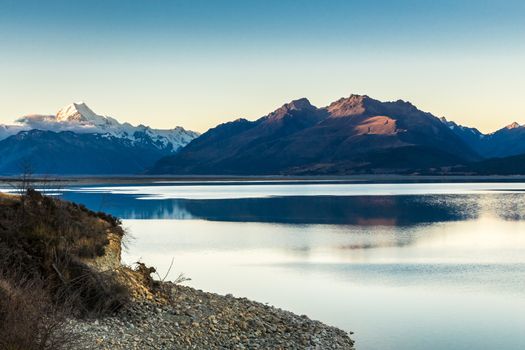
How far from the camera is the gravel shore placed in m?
19.2

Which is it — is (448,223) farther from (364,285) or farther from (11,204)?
(11,204)

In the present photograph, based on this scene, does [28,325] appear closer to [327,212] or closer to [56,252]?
[56,252]

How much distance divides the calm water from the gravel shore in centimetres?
203

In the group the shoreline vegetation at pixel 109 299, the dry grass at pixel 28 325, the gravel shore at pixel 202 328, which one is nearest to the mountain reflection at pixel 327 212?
the shoreline vegetation at pixel 109 299

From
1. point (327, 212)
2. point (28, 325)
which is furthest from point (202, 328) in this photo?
point (327, 212)

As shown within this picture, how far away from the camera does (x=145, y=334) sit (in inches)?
786

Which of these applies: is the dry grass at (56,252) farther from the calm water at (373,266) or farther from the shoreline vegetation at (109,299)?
the calm water at (373,266)

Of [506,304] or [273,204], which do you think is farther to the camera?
[273,204]

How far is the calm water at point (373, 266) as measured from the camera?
2653 centimetres

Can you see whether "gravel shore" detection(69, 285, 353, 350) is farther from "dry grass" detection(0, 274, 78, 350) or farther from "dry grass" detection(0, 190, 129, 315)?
"dry grass" detection(0, 274, 78, 350)

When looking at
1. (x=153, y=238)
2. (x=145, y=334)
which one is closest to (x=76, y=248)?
(x=145, y=334)

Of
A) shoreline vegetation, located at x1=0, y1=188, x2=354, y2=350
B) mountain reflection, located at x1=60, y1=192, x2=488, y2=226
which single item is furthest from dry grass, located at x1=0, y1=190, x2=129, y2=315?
mountain reflection, located at x1=60, y1=192, x2=488, y2=226

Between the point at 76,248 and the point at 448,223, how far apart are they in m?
52.2

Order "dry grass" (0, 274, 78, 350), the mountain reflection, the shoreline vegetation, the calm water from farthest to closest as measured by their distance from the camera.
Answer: the mountain reflection < the calm water < the shoreline vegetation < "dry grass" (0, 274, 78, 350)
